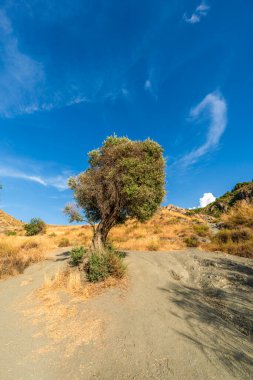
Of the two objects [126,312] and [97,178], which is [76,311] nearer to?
[126,312]

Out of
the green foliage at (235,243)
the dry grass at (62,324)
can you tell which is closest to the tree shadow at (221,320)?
the dry grass at (62,324)

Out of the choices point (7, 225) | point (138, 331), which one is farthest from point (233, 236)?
point (7, 225)

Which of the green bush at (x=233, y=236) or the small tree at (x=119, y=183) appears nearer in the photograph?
the small tree at (x=119, y=183)

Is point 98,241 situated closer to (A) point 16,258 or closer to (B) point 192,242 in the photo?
(A) point 16,258

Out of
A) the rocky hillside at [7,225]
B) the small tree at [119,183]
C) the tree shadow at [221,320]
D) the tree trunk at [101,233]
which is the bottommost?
the tree shadow at [221,320]

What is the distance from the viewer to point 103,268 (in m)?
11.1

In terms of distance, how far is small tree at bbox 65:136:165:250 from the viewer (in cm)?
1336

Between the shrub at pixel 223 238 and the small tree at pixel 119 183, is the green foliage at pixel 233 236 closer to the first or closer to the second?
the shrub at pixel 223 238

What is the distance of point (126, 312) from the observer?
8031 mm

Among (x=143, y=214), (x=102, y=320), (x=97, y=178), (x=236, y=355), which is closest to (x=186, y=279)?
(x=143, y=214)

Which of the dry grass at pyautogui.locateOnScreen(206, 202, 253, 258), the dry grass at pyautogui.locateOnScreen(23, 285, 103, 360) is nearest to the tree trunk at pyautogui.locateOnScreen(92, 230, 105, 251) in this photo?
the dry grass at pyautogui.locateOnScreen(23, 285, 103, 360)

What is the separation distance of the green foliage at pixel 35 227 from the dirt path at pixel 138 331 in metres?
26.3

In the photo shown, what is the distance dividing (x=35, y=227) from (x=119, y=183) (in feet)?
92.6

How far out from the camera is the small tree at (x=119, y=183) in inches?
526
